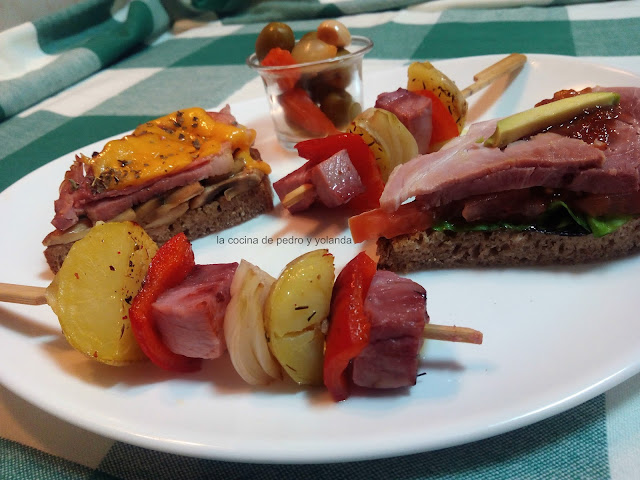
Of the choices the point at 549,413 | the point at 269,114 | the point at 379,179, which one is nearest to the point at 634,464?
the point at 549,413

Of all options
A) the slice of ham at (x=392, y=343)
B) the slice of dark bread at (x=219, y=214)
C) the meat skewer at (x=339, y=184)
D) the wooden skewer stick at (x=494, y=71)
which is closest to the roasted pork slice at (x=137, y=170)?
the slice of dark bread at (x=219, y=214)

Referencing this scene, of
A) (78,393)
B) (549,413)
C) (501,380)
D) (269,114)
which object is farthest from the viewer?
(269,114)

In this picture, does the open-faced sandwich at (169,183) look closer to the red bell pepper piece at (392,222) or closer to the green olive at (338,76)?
the green olive at (338,76)

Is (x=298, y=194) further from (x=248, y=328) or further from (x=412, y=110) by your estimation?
(x=248, y=328)

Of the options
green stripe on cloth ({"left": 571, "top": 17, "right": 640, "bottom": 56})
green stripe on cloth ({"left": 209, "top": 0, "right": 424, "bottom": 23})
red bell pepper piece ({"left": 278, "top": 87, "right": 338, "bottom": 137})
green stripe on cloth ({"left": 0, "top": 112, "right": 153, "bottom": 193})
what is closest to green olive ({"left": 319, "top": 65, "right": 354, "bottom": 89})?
red bell pepper piece ({"left": 278, "top": 87, "right": 338, "bottom": 137})

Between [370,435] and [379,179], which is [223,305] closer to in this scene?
[370,435]

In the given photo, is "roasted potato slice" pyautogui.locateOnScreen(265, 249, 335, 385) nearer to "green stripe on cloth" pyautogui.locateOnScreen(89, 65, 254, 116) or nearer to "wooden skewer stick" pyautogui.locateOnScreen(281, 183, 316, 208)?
"wooden skewer stick" pyautogui.locateOnScreen(281, 183, 316, 208)

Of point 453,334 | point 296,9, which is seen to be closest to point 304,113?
point 453,334
